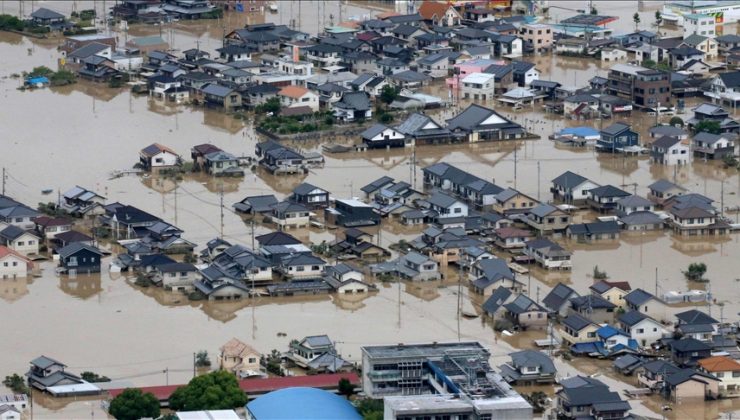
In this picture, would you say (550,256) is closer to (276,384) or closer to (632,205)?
(632,205)

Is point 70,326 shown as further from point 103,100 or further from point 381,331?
point 103,100

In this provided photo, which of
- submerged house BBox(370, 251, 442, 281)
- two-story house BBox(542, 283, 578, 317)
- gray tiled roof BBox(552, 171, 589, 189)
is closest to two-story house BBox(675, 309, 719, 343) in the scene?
two-story house BBox(542, 283, 578, 317)

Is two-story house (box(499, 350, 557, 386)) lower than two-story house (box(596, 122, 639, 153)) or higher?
lower

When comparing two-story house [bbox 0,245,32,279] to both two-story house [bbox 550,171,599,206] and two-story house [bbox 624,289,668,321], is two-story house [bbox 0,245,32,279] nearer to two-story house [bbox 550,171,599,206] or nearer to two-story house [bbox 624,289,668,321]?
two-story house [bbox 624,289,668,321]

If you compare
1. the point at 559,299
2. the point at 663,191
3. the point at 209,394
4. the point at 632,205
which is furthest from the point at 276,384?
the point at 663,191

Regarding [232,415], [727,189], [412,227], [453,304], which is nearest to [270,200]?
[412,227]

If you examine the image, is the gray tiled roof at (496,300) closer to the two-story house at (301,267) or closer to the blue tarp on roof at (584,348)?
the blue tarp on roof at (584,348)
